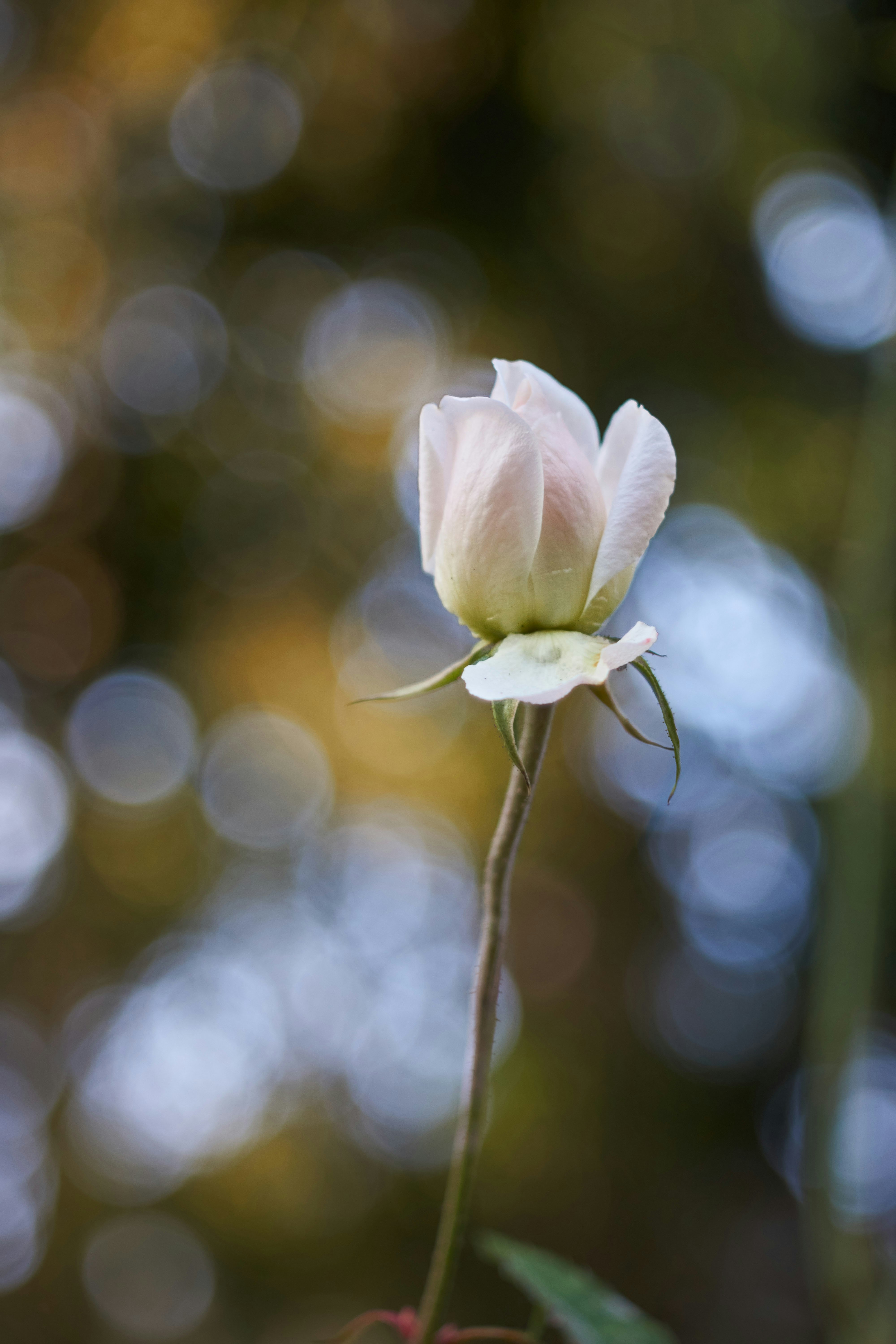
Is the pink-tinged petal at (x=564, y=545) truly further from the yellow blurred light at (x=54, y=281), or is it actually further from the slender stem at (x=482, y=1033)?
the yellow blurred light at (x=54, y=281)

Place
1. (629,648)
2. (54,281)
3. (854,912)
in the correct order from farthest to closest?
(54,281) → (854,912) → (629,648)

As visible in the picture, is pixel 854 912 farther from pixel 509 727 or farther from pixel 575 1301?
pixel 509 727

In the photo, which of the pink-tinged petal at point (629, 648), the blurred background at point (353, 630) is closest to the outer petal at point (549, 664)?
the pink-tinged petal at point (629, 648)

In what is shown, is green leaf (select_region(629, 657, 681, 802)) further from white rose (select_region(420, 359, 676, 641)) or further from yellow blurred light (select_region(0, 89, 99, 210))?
yellow blurred light (select_region(0, 89, 99, 210))

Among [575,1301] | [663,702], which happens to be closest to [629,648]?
[663,702]

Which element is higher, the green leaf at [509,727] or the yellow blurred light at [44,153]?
the yellow blurred light at [44,153]

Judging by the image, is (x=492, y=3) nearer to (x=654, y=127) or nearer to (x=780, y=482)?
(x=654, y=127)
